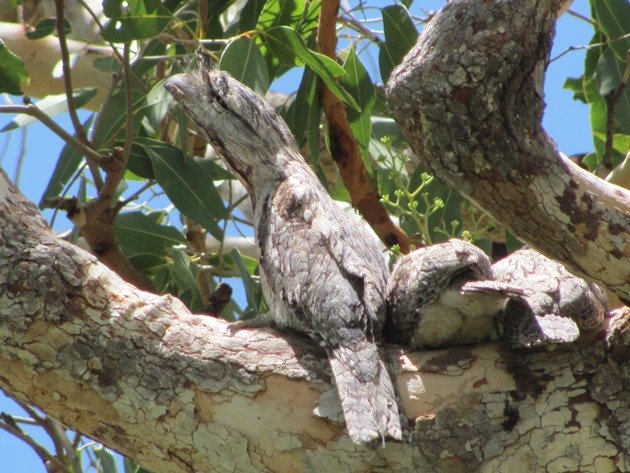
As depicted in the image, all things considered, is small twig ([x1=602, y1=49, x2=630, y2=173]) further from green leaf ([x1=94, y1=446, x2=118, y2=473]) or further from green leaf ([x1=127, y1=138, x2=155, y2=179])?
green leaf ([x1=94, y1=446, x2=118, y2=473])

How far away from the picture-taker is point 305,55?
3480 millimetres

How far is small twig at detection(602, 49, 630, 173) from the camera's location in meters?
3.77

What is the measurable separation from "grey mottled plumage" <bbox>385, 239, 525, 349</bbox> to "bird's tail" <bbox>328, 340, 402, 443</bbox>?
0.63 ft

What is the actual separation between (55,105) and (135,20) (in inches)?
55.8

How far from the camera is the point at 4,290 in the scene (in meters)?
2.60

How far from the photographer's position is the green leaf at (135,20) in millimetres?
3441

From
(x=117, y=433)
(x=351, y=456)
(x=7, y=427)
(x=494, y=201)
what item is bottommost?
(x=351, y=456)

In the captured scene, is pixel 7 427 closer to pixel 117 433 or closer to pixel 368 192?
pixel 117 433

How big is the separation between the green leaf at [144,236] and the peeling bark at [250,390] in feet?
4.35

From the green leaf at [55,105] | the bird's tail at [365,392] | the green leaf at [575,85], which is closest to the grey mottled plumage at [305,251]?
the bird's tail at [365,392]

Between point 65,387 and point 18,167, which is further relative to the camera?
point 18,167

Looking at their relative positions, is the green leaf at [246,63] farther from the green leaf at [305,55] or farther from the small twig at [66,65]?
the small twig at [66,65]

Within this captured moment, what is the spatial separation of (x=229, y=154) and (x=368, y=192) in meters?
Result: 0.85

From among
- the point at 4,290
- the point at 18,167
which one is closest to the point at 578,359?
the point at 4,290
